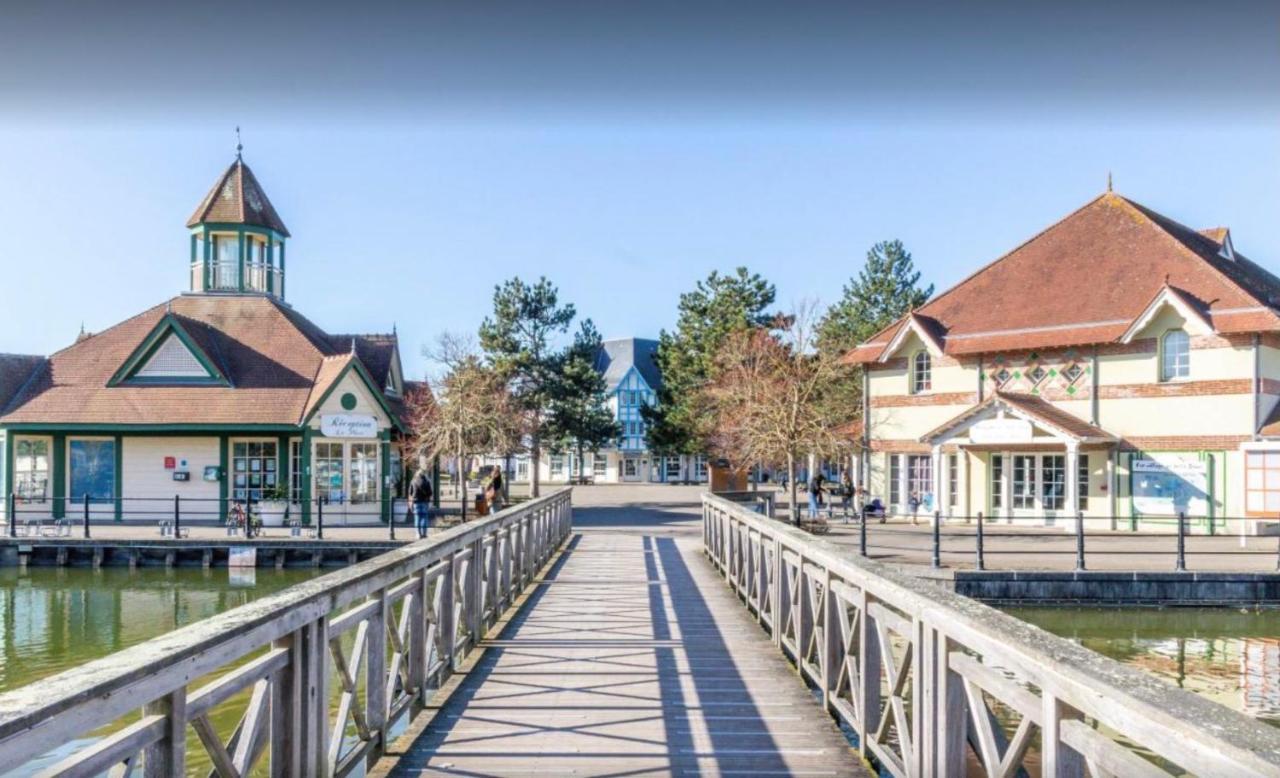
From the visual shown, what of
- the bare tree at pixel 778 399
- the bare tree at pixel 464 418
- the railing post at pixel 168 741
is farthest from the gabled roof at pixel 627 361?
the railing post at pixel 168 741

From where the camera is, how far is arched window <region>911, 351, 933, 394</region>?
30.1 meters

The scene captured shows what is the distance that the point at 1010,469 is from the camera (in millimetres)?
27438

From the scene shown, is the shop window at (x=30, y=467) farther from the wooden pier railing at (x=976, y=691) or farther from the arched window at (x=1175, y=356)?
the arched window at (x=1175, y=356)

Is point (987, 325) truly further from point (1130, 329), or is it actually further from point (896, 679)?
point (896, 679)

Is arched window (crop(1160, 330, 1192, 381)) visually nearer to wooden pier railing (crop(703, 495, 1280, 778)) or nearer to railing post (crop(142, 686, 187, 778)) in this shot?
wooden pier railing (crop(703, 495, 1280, 778))

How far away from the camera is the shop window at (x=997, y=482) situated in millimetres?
27750

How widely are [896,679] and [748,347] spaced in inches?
1354

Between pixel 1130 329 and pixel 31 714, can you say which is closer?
pixel 31 714

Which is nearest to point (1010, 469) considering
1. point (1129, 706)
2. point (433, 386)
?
point (433, 386)

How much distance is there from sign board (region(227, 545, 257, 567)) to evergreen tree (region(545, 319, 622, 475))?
768 inches

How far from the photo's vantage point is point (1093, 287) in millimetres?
27641

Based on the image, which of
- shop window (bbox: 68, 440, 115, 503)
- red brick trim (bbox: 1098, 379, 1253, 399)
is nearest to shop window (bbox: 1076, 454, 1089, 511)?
red brick trim (bbox: 1098, 379, 1253, 399)

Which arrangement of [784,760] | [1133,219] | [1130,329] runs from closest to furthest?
[784,760] < [1130,329] < [1133,219]

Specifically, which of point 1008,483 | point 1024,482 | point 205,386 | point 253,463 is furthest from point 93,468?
point 1024,482
